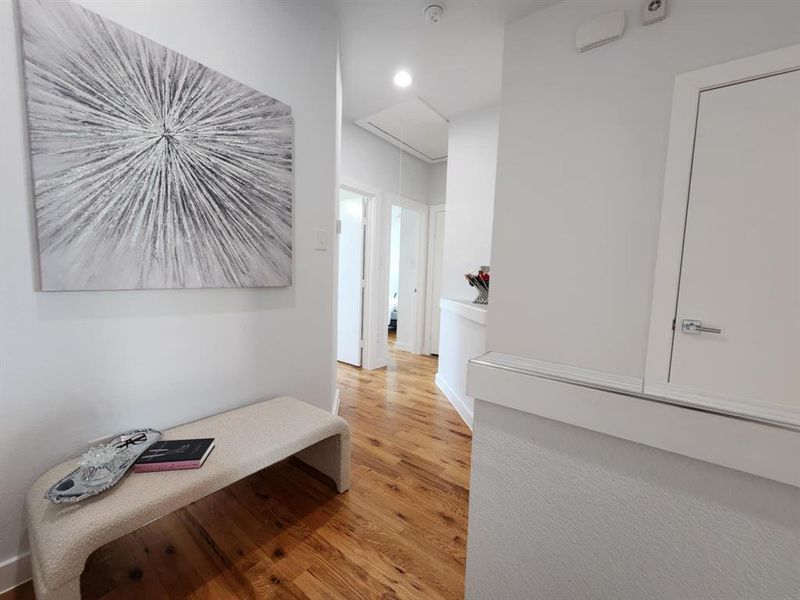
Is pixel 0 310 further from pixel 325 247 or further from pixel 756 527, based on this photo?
pixel 756 527

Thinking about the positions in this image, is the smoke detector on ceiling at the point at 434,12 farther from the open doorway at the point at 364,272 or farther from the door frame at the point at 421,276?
the door frame at the point at 421,276

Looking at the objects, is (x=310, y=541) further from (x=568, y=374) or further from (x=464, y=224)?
(x=464, y=224)

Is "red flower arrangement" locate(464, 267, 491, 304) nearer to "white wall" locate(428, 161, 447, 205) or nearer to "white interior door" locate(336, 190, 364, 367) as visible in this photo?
"white interior door" locate(336, 190, 364, 367)

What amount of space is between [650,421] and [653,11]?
204 centimetres

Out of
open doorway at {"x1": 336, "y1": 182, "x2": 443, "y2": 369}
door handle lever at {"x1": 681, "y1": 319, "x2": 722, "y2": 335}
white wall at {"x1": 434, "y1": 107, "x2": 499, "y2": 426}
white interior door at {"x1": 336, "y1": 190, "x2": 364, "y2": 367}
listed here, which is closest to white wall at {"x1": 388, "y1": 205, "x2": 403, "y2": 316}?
open doorway at {"x1": 336, "y1": 182, "x2": 443, "y2": 369}

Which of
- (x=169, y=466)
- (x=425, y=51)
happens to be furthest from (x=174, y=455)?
(x=425, y=51)

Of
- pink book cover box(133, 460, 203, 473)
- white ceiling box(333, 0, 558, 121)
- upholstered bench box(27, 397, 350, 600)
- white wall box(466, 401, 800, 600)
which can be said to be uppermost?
white ceiling box(333, 0, 558, 121)

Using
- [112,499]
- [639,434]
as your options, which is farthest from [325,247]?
[639,434]

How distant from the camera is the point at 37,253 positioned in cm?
105

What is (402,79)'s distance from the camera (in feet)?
8.09

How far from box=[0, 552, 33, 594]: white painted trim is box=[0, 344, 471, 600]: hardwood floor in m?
0.02

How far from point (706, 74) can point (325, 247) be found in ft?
6.70

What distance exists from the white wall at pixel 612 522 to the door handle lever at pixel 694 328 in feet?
4.63

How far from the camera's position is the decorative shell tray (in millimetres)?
936
